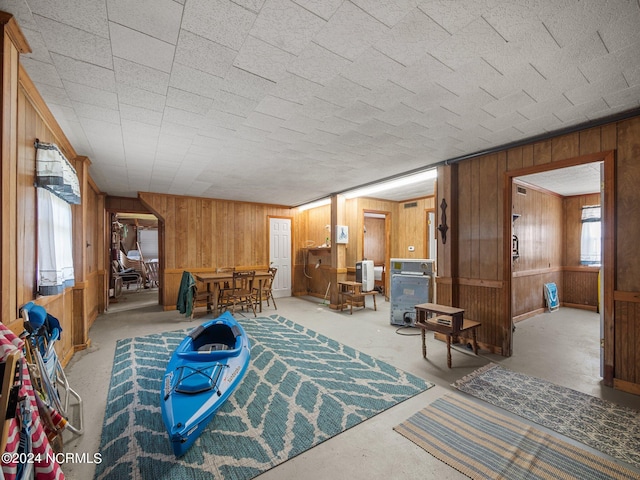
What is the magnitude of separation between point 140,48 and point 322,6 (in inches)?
45.8

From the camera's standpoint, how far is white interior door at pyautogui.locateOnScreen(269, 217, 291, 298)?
25.6 ft

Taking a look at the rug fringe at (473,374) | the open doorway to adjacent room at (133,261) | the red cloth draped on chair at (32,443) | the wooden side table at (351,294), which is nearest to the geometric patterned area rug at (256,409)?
the rug fringe at (473,374)

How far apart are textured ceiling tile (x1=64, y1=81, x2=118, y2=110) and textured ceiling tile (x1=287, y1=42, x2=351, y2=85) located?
1562 mm

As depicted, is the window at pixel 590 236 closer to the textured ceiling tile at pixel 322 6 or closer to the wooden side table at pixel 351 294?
the wooden side table at pixel 351 294

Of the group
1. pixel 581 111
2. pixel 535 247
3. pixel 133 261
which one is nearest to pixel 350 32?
pixel 581 111

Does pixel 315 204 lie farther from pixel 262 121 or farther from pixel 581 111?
pixel 581 111

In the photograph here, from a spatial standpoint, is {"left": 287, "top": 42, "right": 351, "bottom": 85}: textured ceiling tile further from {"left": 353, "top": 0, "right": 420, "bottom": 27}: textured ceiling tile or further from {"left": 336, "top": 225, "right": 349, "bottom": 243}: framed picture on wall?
{"left": 336, "top": 225, "right": 349, "bottom": 243}: framed picture on wall

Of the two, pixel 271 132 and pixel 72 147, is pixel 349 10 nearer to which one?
pixel 271 132

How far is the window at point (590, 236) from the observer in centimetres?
591

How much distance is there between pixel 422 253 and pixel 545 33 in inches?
227

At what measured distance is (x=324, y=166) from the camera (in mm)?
4242

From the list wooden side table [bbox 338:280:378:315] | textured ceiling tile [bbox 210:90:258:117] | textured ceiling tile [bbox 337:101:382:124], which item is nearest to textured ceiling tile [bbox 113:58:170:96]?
textured ceiling tile [bbox 210:90:258:117]

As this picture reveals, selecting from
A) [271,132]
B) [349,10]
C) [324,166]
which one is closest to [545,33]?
[349,10]

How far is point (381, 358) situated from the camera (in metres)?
3.39
